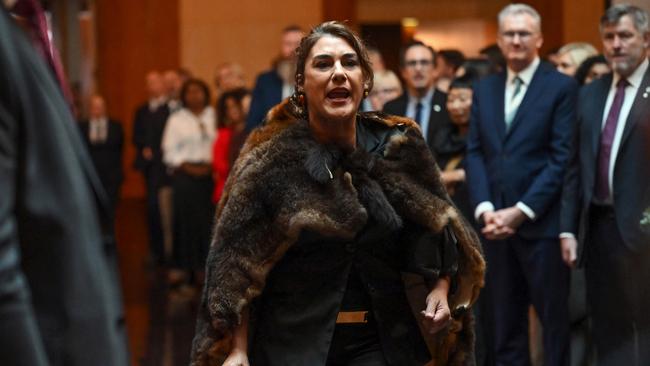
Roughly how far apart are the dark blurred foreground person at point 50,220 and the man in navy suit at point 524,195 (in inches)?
186

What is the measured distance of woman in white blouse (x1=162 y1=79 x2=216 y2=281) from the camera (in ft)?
41.8

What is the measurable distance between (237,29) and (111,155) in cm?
398

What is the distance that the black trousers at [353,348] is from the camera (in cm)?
442

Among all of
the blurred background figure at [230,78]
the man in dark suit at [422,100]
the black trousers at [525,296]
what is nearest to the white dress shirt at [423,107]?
the man in dark suit at [422,100]

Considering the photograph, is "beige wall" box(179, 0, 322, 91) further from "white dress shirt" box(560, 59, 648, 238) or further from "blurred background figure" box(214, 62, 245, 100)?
"white dress shirt" box(560, 59, 648, 238)

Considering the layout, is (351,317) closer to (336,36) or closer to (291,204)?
(291,204)

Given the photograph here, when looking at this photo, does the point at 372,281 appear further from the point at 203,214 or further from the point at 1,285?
the point at 203,214

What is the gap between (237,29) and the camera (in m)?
19.0

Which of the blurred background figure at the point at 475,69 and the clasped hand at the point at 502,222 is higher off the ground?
the blurred background figure at the point at 475,69

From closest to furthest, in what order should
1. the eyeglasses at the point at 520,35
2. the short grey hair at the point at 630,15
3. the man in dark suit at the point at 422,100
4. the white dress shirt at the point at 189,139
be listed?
the short grey hair at the point at 630,15
the eyeglasses at the point at 520,35
the man in dark suit at the point at 422,100
the white dress shirt at the point at 189,139

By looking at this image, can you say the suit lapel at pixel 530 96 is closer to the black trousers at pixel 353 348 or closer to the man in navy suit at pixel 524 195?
the man in navy suit at pixel 524 195

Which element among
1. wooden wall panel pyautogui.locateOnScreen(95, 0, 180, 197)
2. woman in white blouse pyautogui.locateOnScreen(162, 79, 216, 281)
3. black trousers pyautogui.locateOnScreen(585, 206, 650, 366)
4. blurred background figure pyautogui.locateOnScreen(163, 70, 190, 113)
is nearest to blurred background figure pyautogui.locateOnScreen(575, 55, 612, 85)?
black trousers pyautogui.locateOnScreen(585, 206, 650, 366)

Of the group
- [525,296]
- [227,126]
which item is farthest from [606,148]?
[227,126]

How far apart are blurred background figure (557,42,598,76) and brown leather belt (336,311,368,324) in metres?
4.83
